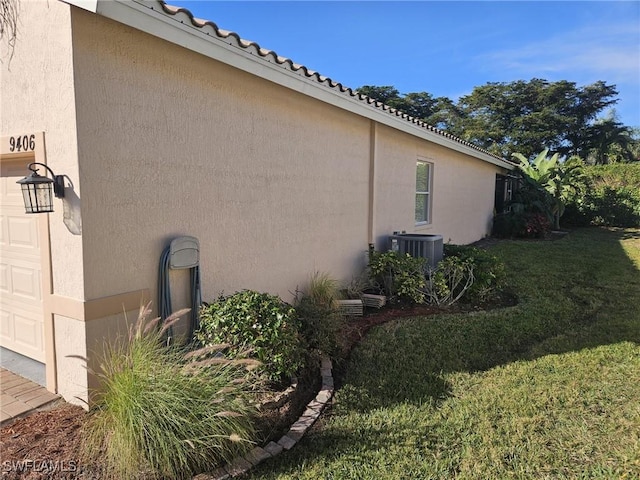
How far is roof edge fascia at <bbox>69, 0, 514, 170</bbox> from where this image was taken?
3389 millimetres

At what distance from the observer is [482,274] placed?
745 centimetres

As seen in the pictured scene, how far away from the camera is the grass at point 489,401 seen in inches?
121

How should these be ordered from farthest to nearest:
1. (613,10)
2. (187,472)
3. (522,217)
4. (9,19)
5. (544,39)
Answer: (522,217) → (544,39) → (613,10) → (9,19) → (187,472)

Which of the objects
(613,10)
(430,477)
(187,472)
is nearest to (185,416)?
(187,472)

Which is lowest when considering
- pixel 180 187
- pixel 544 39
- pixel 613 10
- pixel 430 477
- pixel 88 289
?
pixel 430 477

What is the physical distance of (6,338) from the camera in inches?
191

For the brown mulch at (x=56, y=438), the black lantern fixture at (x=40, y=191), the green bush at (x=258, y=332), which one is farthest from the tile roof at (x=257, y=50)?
the brown mulch at (x=56, y=438)

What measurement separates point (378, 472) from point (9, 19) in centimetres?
550

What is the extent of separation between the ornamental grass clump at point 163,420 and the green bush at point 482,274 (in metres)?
5.41

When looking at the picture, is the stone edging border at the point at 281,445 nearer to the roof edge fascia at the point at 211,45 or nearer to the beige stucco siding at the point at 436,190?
the roof edge fascia at the point at 211,45

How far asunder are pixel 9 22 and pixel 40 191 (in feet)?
6.29

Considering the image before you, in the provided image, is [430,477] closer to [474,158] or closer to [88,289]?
[88,289]

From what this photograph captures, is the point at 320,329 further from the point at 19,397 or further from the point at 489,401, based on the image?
the point at 19,397

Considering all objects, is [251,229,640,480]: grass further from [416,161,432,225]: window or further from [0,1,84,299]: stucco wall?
[416,161,432,225]: window
